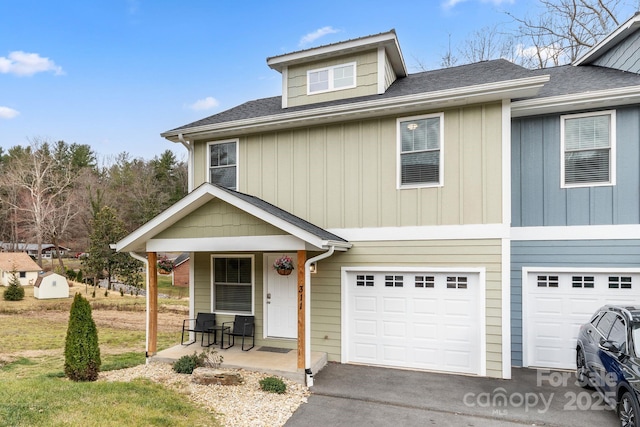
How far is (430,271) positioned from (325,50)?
5.46 meters

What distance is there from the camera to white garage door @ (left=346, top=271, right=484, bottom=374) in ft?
21.4

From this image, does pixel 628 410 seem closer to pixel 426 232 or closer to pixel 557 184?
pixel 426 232

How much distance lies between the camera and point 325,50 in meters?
8.27

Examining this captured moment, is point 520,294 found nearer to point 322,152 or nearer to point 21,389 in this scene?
point 322,152

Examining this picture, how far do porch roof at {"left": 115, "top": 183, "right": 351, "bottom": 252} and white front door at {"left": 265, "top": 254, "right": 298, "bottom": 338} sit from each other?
147 cm

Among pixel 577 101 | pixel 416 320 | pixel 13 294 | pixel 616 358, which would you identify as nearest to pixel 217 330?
pixel 416 320

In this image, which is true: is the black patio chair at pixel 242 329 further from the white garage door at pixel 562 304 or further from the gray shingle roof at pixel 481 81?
the white garage door at pixel 562 304

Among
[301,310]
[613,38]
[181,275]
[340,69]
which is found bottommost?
[181,275]

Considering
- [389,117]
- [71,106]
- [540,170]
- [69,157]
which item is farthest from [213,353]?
[69,157]

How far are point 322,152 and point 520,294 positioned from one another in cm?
484

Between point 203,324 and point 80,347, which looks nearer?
point 80,347

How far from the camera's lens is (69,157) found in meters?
41.3

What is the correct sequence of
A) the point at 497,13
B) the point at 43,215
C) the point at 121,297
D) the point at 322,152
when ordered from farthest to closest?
the point at 43,215 < the point at 121,297 < the point at 497,13 < the point at 322,152

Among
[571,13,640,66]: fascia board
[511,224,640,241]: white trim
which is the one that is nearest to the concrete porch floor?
[511,224,640,241]: white trim
